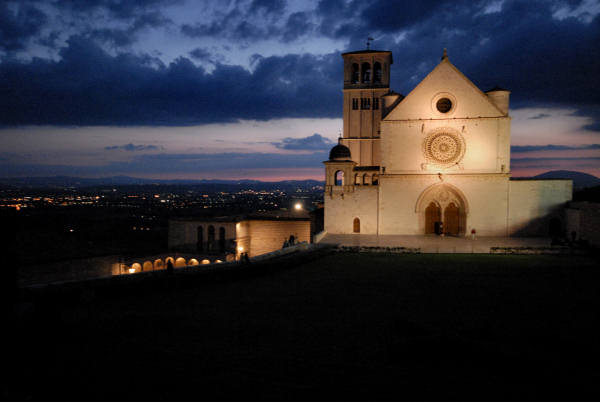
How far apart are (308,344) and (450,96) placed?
26471 millimetres

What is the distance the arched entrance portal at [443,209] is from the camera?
1171 inches

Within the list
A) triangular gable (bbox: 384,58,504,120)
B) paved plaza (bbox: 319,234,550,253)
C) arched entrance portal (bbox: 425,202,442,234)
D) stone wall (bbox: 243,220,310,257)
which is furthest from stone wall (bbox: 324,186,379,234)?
triangular gable (bbox: 384,58,504,120)

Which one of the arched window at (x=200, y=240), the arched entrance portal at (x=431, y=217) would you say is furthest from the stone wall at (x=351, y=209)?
the arched window at (x=200, y=240)

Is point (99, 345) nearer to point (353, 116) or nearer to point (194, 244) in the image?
point (194, 244)

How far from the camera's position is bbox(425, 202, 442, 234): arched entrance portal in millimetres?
30342

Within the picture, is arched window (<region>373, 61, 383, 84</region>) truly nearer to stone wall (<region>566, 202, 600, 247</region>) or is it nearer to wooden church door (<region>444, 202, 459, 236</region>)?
wooden church door (<region>444, 202, 459, 236</region>)

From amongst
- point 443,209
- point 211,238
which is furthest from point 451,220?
point 211,238

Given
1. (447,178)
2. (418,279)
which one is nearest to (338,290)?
(418,279)

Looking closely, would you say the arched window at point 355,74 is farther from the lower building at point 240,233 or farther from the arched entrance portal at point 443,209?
the arched entrance portal at point 443,209

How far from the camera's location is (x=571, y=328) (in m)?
8.65

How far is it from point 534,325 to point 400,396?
523 cm

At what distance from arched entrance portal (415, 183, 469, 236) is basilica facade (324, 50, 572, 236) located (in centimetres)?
7

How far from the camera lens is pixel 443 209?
30.0m

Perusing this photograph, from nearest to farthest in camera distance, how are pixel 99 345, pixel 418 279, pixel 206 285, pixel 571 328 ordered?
pixel 99 345 < pixel 571 328 < pixel 206 285 < pixel 418 279
